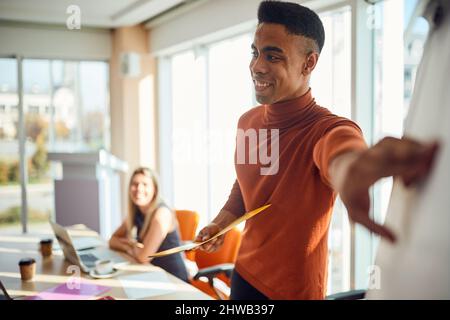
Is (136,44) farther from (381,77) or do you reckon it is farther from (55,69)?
(381,77)

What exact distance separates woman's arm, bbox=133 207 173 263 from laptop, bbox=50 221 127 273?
4.0 inches

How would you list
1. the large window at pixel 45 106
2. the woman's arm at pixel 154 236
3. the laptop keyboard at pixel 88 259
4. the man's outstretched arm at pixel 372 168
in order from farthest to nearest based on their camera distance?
the woman's arm at pixel 154 236 < the laptop keyboard at pixel 88 259 < the large window at pixel 45 106 < the man's outstretched arm at pixel 372 168

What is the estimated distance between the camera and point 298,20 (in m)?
0.96

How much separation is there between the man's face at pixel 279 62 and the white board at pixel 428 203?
0.91 feet

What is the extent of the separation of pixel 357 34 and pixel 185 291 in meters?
1.20

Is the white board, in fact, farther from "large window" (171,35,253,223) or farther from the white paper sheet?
the white paper sheet

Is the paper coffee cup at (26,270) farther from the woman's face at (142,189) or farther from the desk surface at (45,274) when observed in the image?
the woman's face at (142,189)

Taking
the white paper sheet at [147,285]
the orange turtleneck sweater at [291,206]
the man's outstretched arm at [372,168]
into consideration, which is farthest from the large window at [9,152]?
the man's outstretched arm at [372,168]

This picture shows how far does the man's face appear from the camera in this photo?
964 millimetres

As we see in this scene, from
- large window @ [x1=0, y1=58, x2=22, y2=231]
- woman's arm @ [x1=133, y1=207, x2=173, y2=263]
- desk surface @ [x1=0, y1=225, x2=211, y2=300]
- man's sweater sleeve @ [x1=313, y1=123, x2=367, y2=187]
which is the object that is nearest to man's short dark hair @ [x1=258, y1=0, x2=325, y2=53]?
man's sweater sleeve @ [x1=313, y1=123, x2=367, y2=187]

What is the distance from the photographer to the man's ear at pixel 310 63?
0.97 m

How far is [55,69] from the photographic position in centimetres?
156
